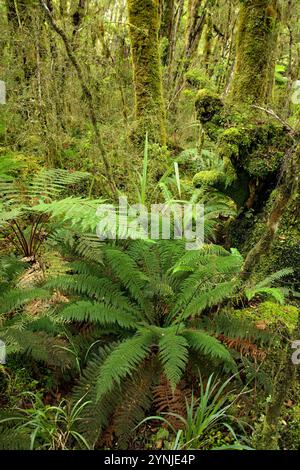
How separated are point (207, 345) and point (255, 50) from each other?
3199mm

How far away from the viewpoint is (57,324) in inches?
90.4

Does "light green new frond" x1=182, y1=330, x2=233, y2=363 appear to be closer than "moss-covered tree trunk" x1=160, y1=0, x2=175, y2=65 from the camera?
Yes

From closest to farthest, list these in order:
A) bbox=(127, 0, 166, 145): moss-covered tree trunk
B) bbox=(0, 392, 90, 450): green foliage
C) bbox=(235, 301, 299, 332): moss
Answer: bbox=(0, 392, 90, 450): green foliage
bbox=(235, 301, 299, 332): moss
bbox=(127, 0, 166, 145): moss-covered tree trunk

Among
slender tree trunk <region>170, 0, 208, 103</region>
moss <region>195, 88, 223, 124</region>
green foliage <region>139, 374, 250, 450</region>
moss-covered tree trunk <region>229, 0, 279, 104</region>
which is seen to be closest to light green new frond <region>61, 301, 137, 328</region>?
green foliage <region>139, 374, 250, 450</region>

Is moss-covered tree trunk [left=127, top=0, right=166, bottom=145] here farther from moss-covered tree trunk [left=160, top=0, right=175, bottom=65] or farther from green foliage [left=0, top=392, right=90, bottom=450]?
green foliage [left=0, top=392, right=90, bottom=450]

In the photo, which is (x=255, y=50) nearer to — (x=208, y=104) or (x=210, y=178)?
(x=208, y=104)

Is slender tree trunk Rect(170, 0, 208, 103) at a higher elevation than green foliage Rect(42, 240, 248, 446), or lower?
higher

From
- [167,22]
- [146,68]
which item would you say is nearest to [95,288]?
[146,68]

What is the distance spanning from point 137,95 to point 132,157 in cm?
98

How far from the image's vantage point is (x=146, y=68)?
448cm

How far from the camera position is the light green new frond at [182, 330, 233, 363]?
1.99m

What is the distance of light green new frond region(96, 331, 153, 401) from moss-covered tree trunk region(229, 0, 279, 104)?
2764 mm

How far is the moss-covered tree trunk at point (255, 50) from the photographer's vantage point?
3793 millimetres

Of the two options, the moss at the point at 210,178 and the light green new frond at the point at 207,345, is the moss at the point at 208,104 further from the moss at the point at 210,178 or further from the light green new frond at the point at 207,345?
the light green new frond at the point at 207,345
